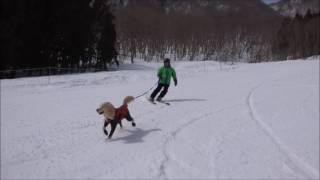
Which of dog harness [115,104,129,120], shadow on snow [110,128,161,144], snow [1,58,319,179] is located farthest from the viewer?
shadow on snow [110,128,161,144]

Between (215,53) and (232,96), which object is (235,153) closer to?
(232,96)

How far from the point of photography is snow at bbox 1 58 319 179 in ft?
28.8

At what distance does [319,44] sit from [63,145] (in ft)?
275

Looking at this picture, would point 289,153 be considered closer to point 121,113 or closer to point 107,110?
point 121,113

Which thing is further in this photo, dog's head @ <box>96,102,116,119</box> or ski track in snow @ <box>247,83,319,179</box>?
dog's head @ <box>96,102,116,119</box>

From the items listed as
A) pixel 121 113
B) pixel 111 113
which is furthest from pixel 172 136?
pixel 111 113

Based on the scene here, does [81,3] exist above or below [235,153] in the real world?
above

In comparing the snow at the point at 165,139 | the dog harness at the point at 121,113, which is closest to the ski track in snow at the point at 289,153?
the snow at the point at 165,139

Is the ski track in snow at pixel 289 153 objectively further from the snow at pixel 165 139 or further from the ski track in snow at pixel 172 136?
the ski track in snow at pixel 172 136

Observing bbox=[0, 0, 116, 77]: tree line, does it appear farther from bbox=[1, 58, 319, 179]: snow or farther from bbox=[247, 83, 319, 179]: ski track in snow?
bbox=[247, 83, 319, 179]: ski track in snow

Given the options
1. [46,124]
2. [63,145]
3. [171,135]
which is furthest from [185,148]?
[46,124]

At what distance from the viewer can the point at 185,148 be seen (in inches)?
402

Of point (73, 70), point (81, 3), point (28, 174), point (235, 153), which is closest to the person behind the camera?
point (28, 174)

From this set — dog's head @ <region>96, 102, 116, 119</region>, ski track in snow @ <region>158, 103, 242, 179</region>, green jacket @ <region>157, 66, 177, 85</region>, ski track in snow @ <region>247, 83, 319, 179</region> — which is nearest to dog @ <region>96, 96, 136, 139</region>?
dog's head @ <region>96, 102, 116, 119</region>
